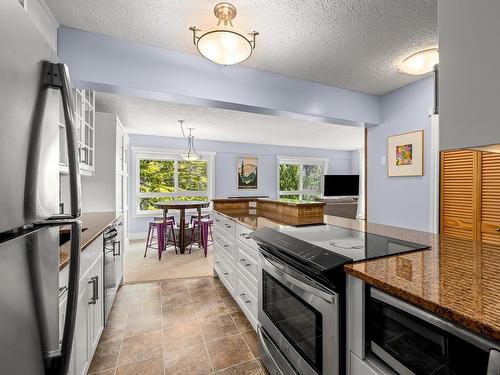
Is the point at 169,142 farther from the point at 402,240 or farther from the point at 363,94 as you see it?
the point at 402,240

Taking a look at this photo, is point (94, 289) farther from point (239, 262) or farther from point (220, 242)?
point (220, 242)

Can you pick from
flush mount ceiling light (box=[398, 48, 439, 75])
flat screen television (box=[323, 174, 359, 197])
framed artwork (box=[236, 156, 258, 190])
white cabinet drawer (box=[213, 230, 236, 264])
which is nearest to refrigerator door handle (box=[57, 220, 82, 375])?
white cabinet drawer (box=[213, 230, 236, 264])

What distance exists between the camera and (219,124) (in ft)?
15.5

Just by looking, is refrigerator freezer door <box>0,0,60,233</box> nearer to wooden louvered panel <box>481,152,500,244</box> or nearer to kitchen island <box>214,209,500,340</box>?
kitchen island <box>214,209,500,340</box>

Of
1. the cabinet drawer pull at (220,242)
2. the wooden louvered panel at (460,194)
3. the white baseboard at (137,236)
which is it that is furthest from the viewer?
the white baseboard at (137,236)

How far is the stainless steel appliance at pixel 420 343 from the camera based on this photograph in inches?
22.7

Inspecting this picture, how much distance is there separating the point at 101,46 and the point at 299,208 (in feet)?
7.01

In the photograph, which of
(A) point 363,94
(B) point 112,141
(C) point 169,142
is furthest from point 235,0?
(C) point 169,142

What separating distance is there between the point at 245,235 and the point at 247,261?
21 centimetres

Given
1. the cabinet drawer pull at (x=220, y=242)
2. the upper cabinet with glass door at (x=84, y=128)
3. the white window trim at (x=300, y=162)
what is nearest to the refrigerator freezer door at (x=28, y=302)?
the upper cabinet with glass door at (x=84, y=128)

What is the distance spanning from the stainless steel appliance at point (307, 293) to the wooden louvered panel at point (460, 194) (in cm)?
161

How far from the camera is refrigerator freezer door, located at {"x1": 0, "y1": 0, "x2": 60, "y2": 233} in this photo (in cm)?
49

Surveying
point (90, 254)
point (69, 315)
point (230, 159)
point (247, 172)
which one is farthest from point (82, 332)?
point (247, 172)

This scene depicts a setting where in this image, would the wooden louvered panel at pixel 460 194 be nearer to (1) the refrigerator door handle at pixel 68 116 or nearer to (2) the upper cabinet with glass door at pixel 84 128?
(1) the refrigerator door handle at pixel 68 116
